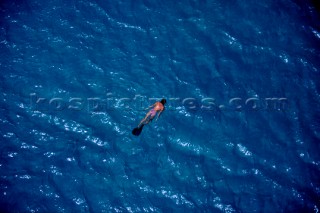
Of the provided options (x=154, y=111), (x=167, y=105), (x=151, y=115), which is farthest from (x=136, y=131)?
(x=167, y=105)

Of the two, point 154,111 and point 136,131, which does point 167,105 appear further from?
point 136,131

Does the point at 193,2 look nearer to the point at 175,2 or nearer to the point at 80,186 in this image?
the point at 175,2

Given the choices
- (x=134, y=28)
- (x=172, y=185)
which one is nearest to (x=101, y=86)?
(x=134, y=28)

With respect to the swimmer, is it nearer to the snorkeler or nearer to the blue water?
the snorkeler

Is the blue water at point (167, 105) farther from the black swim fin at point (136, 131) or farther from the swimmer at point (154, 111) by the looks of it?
the swimmer at point (154, 111)

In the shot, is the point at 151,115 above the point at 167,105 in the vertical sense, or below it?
below

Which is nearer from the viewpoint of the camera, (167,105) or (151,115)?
(151,115)

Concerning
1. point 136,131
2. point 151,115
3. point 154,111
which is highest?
point 154,111

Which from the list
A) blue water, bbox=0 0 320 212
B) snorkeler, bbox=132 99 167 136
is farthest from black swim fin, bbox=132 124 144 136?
blue water, bbox=0 0 320 212
